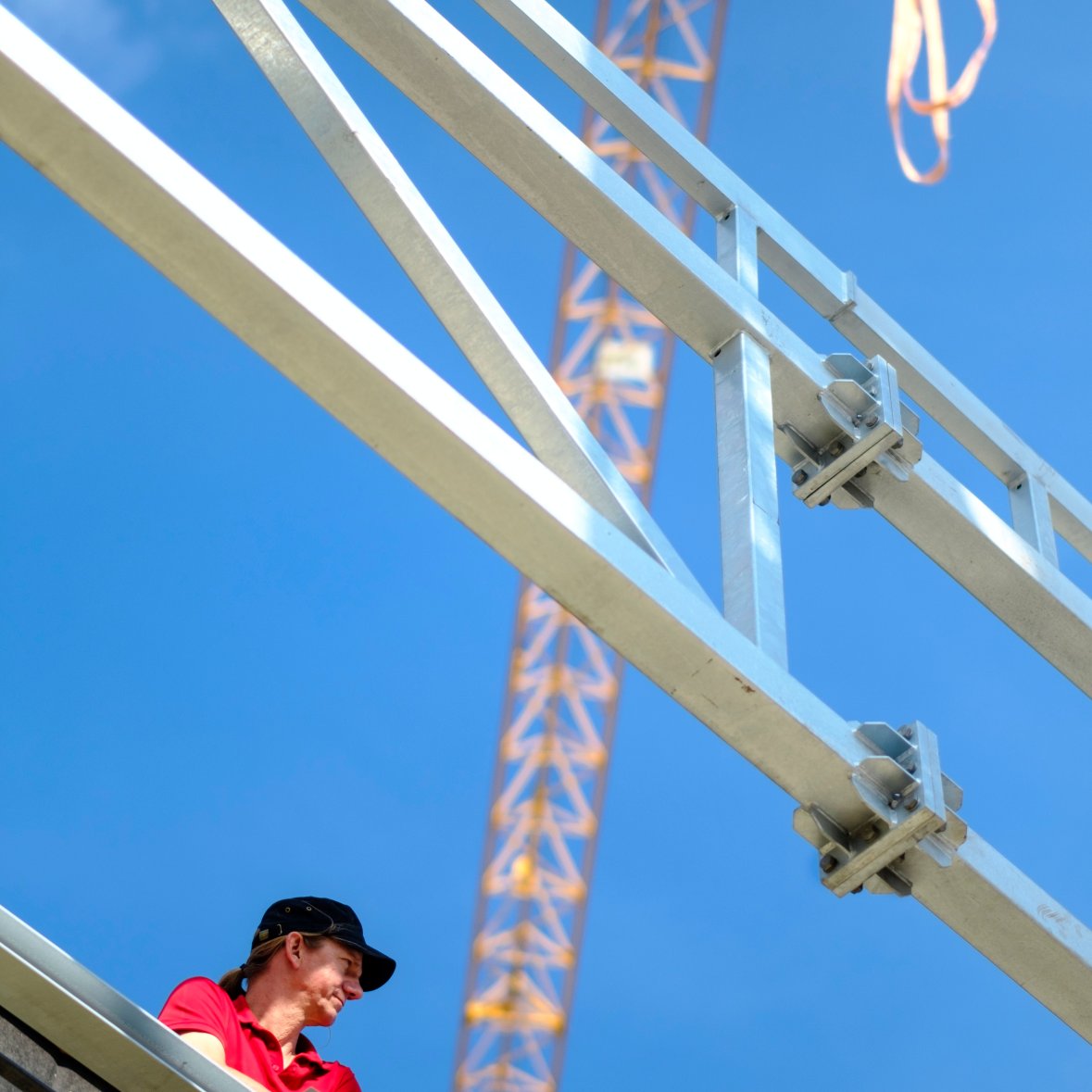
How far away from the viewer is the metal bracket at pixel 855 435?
234 inches

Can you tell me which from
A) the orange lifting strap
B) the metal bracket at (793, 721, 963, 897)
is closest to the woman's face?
the metal bracket at (793, 721, 963, 897)

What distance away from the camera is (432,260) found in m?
5.27

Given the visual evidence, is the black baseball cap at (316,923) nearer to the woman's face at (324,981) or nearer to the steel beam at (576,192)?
the woman's face at (324,981)

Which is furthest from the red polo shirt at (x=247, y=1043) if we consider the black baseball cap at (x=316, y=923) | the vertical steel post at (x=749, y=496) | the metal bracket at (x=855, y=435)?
the metal bracket at (x=855, y=435)

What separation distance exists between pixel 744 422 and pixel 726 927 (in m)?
35.2

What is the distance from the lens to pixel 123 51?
4294cm

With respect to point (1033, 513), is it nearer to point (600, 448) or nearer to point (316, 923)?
point (600, 448)

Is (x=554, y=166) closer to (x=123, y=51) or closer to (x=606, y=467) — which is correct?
(x=606, y=467)

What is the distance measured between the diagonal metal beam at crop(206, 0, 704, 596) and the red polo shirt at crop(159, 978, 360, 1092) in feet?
4.21

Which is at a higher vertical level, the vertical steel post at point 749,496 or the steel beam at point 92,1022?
the vertical steel post at point 749,496

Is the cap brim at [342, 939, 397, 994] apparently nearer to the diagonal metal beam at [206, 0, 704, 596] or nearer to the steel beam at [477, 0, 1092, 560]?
the diagonal metal beam at [206, 0, 704, 596]

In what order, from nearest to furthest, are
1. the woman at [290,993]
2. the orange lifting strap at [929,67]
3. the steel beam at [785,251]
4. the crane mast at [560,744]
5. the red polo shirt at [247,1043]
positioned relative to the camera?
the red polo shirt at [247,1043] → the woman at [290,993] → the orange lifting strap at [929,67] → the steel beam at [785,251] → the crane mast at [560,744]

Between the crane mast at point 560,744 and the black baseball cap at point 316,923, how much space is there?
25.5 m

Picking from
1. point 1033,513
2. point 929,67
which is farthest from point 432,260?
point 1033,513
